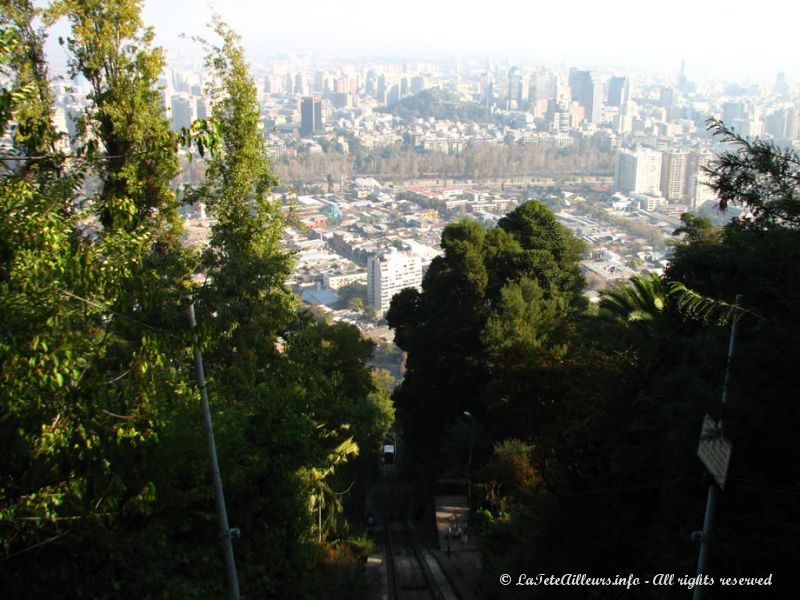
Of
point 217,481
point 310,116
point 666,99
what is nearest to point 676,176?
point 310,116

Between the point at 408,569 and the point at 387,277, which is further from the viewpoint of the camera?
the point at 387,277

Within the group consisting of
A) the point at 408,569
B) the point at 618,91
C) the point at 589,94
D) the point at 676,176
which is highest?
the point at 618,91

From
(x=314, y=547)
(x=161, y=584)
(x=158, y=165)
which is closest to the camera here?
(x=161, y=584)

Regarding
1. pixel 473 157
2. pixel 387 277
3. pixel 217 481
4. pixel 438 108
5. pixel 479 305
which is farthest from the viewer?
pixel 438 108

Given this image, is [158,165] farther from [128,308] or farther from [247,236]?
[128,308]

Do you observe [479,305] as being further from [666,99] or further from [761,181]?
[666,99]

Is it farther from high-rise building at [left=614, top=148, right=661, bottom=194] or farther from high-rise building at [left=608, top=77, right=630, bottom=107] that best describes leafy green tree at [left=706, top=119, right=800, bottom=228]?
high-rise building at [left=608, top=77, right=630, bottom=107]

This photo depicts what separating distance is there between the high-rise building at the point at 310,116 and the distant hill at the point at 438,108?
15076mm

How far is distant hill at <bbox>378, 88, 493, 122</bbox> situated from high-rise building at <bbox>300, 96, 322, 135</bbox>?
15.1 metres

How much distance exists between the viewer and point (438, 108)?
3413 inches

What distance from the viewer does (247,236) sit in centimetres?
498

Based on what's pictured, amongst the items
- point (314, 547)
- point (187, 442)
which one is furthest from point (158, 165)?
point (314, 547)

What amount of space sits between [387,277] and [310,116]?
158 feet

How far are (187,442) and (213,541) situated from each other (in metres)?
0.54
